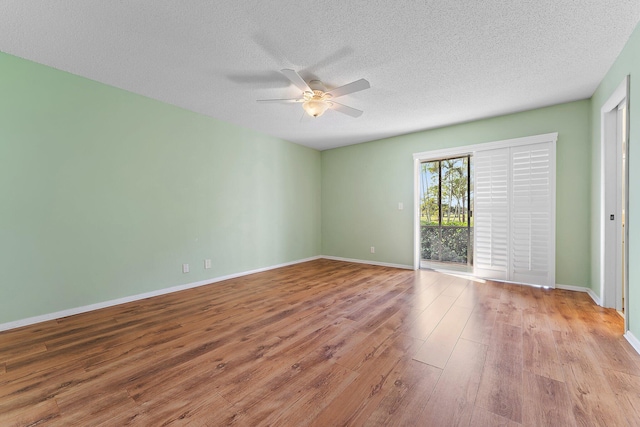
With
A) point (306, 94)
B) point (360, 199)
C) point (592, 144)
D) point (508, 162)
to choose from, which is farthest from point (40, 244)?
point (592, 144)

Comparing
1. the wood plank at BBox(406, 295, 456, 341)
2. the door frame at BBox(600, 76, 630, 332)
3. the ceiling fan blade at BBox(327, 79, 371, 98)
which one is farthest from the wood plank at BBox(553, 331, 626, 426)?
the ceiling fan blade at BBox(327, 79, 371, 98)

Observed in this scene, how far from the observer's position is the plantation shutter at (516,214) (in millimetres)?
3531

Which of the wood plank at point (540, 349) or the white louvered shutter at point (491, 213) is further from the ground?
the white louvered shutter at point (491, 213)

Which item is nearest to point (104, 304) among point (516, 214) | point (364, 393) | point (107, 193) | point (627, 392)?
point (107, 193)

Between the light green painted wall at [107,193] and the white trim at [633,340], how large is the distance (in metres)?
4.36

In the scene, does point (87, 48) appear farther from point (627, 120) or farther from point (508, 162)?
point (508, 162)

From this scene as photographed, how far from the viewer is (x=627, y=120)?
2168 millimetres

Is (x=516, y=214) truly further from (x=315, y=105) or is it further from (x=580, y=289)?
(x=315, y=105)

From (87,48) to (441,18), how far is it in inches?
116

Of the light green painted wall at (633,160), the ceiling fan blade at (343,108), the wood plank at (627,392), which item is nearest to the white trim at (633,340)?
the light green painted wall at (633,160)

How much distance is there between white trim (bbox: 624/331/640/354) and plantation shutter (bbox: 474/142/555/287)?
5.22 feet

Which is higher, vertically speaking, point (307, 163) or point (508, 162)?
point (307, 163)

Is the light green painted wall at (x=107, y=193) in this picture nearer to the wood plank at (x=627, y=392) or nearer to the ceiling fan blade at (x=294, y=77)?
the ceiling fan blade at (x=294, y=77)

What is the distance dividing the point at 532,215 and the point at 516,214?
0.18 metres
